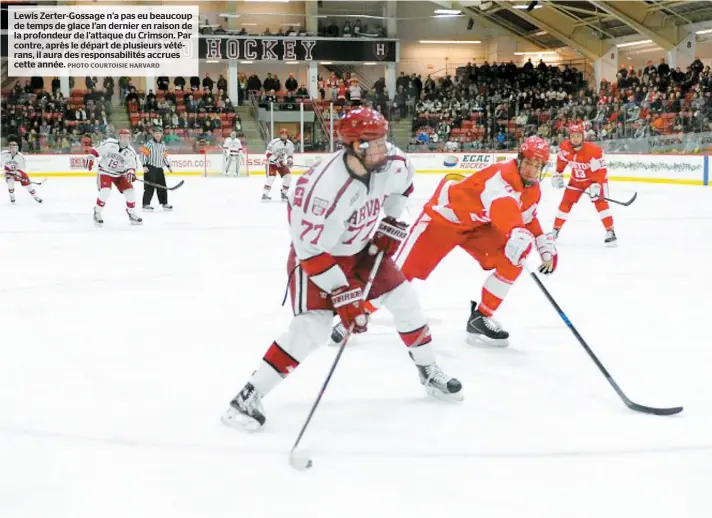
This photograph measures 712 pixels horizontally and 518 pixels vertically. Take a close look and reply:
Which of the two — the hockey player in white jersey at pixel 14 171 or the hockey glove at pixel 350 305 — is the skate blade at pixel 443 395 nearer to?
the hockey glove at pixel 350 305

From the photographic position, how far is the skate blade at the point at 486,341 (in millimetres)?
4246

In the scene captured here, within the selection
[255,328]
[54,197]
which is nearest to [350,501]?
[255,328]

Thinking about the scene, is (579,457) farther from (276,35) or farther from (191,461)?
(276,35)

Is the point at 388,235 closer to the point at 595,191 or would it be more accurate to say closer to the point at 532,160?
the point at 532,160

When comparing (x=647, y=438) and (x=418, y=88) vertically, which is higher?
(x=418, y=88)

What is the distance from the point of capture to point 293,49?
26.7 m

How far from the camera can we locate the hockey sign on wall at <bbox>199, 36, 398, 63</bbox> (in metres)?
26.3

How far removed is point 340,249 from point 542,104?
2185 cm

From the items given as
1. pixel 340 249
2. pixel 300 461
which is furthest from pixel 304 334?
pixel 300 461

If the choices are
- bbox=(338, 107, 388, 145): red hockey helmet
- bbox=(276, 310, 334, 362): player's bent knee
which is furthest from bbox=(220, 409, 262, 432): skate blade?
bbox=(338, 107, 388, 145): red hockey helmet

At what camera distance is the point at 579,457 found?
2.75m

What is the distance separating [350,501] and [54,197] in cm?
1303

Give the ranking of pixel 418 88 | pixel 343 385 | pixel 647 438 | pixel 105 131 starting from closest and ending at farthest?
1. pixel 647 438
2. pixel 343 385
3. pixel 105 131
4. pixel 418 88

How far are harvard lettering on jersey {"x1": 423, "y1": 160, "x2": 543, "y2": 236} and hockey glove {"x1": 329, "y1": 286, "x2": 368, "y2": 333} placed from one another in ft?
4.56
